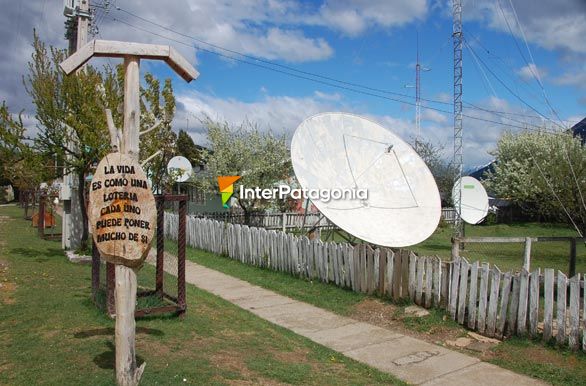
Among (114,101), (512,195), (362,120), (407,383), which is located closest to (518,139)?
(512,195)

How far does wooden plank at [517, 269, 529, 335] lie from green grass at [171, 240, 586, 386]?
0.56 feet

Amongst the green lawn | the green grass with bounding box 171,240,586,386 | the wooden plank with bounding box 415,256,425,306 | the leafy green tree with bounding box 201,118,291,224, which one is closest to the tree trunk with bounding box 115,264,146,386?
the green grass with bounding box 171,240,586,386

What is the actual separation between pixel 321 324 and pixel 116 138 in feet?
16.7

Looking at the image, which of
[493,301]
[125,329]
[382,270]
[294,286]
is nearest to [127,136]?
[125,329]

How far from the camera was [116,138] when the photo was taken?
4797 mm

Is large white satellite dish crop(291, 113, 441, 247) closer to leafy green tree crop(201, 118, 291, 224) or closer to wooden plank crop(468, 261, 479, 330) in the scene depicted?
wooden plank crop(468, 261, 479, 330)

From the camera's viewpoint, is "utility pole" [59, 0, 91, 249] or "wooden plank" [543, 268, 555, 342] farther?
"utility pole" [59, 0, 91, 249]

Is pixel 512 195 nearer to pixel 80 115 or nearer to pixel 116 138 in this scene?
pixel 80 115

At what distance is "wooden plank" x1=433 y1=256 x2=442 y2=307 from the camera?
28.3ft

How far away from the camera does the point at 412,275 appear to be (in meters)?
9.16

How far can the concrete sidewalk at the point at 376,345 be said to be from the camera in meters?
6.11

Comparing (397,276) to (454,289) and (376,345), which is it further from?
(376,345)

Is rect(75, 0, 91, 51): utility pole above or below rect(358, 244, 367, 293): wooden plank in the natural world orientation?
above

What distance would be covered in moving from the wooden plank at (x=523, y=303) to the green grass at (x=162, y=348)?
2544 mm
